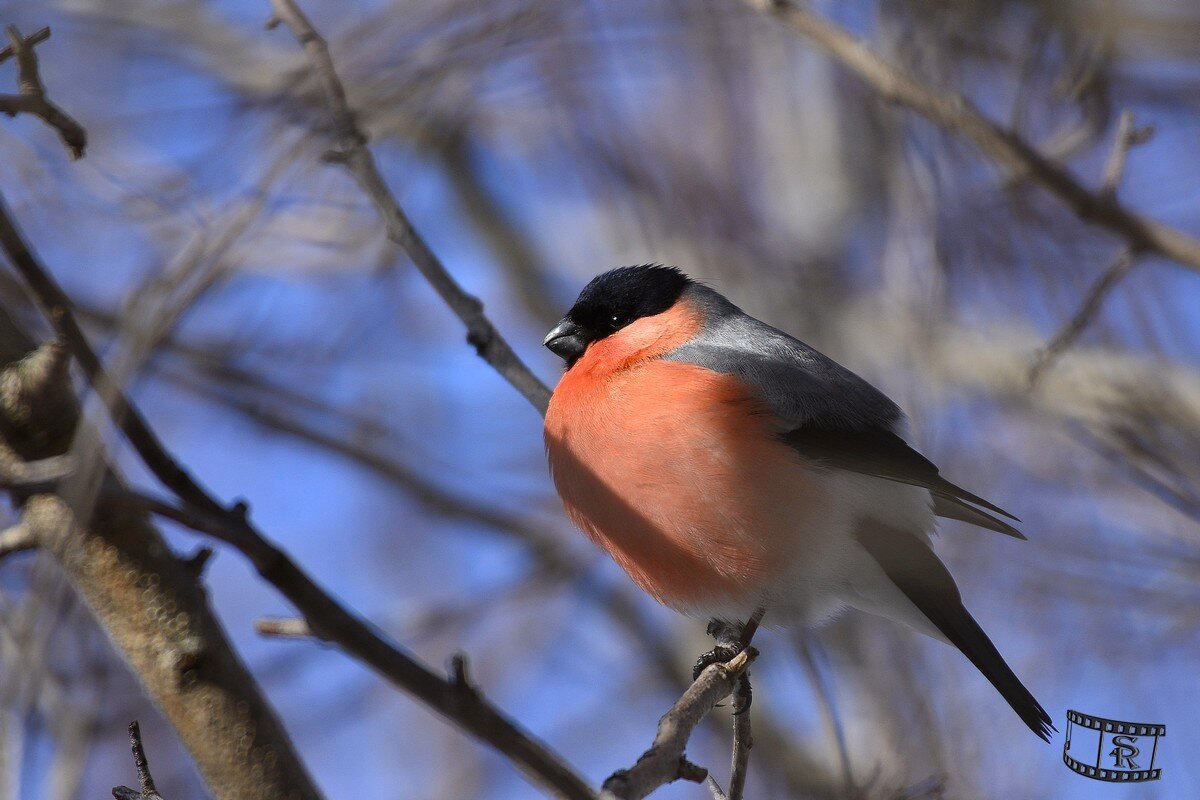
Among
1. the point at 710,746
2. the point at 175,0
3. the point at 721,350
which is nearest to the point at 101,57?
the point at 175,0

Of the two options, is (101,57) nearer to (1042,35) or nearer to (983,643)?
(1042,35)

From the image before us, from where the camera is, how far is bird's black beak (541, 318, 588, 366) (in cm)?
344

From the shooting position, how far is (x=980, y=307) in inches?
201

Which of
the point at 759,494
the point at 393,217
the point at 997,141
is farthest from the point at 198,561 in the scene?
the point at 997,141

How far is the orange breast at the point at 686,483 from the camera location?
2.76 m

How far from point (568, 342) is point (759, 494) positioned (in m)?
0.95

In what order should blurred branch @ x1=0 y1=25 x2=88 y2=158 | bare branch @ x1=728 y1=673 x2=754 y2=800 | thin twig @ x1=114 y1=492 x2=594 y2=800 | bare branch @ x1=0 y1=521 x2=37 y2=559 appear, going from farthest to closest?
bare branch @ x1=728 y1=673 x2=754 y2=800 < blurred branch @ x1=0 y1=25 x2=88 y2=158 < bare branch @ x1=0 y1=521 x2=37 y2=559 < thin twig @ x1=114 y1=492 x2=594 y2=800

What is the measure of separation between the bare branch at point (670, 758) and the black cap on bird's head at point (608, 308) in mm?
1407

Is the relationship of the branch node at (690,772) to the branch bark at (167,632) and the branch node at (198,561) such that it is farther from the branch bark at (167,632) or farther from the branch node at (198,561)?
the branch node at (198,561)

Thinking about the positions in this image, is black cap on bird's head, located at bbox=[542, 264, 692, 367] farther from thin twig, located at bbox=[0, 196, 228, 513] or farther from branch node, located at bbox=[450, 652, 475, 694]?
branch node, located at bbox=[450, 652, 475, 694]

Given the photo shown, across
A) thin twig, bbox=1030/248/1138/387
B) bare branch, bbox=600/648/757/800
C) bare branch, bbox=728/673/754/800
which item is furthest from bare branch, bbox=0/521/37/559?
thin twig, bbox=1030/248/1138/387

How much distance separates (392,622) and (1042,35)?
4.31 metres

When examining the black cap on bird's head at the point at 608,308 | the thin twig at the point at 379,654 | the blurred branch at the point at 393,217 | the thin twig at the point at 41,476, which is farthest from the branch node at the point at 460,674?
the black cap on bird's head at the point at 608,308

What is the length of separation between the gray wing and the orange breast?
0.07 metres
